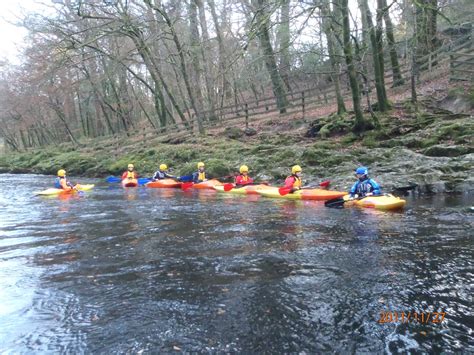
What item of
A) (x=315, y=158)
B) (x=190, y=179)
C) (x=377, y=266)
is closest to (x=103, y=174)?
(x=190, y=179)

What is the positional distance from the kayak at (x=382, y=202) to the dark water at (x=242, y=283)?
1.09ft

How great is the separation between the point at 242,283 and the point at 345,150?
9816mm

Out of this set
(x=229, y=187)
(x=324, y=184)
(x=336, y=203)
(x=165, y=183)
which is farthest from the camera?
(x=165, y=183)

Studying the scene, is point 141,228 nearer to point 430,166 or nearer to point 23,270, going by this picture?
point 23,270

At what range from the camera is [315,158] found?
13.6 meters

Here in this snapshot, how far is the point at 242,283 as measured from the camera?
4.62m

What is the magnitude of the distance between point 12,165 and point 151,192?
70.0ft

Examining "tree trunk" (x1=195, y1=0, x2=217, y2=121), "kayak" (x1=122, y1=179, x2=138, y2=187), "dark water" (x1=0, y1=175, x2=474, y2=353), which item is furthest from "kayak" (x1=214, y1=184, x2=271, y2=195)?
"tree trunk" (x1=195, y1=0, x2=217, y2=121)

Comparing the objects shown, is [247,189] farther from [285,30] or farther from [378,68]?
[378,68]

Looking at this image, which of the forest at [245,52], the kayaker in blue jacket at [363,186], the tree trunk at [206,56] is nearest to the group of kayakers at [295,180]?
the kayaker in blue jacket at [363,186]

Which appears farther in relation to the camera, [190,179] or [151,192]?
[190,179]

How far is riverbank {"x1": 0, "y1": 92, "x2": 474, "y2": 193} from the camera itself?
10938 mm

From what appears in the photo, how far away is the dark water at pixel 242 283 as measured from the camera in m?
3.49

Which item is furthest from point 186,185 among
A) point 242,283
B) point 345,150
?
point 242,283
